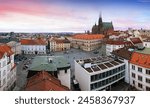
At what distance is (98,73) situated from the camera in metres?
3.14

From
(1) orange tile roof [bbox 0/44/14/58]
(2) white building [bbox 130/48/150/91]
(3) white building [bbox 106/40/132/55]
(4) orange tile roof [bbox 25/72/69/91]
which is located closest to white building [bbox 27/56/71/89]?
(4) orange tile roof [bbox 25/72/69/91]

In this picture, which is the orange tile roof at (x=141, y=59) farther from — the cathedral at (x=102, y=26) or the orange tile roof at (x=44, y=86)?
the orange tile roof at (x=44, y=86)

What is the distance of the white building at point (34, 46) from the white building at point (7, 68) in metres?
0.41

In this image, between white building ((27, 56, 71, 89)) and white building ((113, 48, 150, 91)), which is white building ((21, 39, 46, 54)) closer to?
white building ((27, 56, 71, 89))

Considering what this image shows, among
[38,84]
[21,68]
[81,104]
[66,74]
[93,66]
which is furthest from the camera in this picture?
[21,68]

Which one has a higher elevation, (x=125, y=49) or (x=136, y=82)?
(x=125, y=49)

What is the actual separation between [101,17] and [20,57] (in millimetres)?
1355

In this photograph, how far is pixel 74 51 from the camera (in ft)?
10.3

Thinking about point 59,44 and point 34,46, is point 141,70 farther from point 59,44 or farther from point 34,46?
point 34,46

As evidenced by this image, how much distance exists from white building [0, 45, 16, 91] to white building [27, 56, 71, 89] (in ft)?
1.07

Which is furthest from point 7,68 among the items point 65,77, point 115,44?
point 115,44

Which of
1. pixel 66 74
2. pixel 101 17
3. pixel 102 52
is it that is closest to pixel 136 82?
pixel 102 52

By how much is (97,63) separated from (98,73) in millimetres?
342

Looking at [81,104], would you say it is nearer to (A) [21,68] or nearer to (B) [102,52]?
(B) [102,52]
